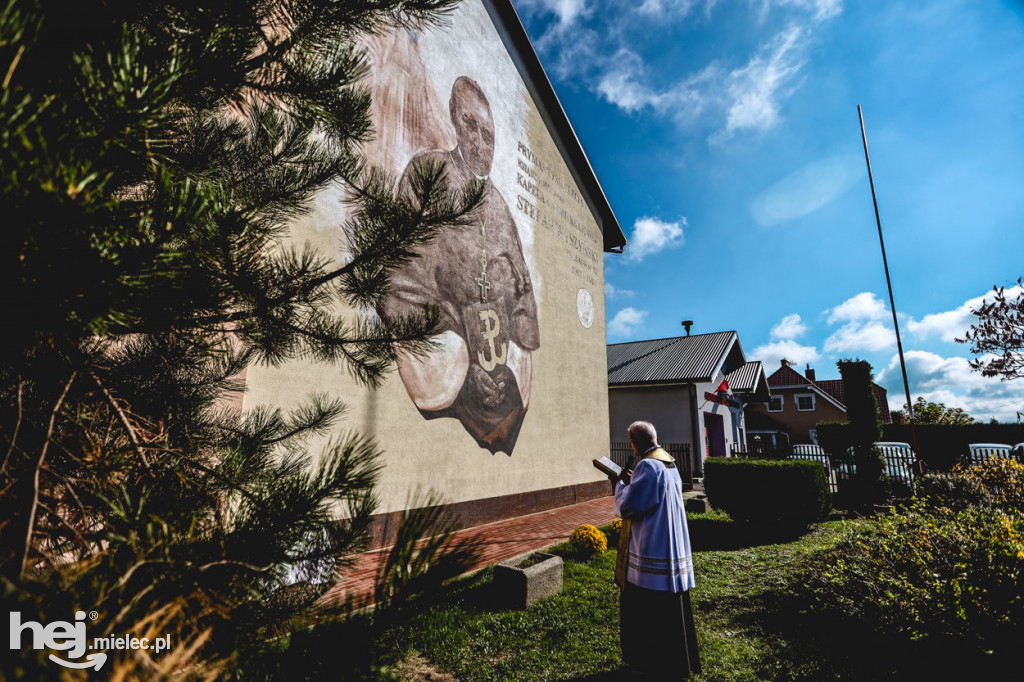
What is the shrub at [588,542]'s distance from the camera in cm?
667

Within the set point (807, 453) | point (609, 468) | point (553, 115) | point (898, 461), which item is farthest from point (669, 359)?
point (609, 468)

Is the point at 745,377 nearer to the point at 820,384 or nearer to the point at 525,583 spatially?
the point at 525,583

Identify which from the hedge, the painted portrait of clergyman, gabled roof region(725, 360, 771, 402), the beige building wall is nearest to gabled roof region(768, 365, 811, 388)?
the hedge

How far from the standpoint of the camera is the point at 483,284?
30.0 feet

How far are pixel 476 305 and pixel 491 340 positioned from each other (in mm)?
793

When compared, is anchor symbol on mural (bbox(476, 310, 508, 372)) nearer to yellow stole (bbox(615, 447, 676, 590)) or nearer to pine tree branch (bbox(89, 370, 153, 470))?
yellow stole (bbox(615, 447, 676, 590))

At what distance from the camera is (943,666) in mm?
3320

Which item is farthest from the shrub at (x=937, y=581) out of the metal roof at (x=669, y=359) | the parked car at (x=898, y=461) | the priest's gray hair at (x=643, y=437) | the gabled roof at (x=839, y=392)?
the gabled roof at (x=839, y=392)

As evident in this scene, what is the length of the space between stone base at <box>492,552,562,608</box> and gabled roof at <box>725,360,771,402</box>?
1983 centimetres

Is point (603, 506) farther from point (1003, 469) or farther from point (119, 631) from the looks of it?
point (119, 631)

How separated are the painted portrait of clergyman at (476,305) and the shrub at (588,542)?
8.52 feet

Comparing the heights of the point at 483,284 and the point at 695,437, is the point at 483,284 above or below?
above

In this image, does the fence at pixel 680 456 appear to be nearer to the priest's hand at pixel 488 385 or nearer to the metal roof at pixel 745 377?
the metal roof at pixel 745 377

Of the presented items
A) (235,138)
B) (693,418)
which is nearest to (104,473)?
(235,138)
